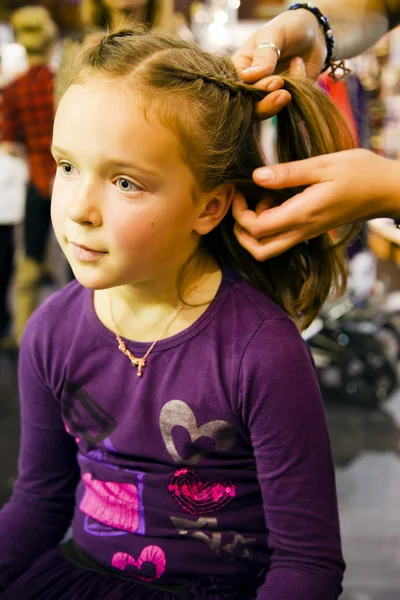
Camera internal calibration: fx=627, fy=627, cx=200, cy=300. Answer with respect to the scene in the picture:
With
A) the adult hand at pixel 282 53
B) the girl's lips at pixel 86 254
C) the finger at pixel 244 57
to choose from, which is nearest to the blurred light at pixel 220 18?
the adult hand at pixel 282 53

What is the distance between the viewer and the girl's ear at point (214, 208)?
753 millimetres

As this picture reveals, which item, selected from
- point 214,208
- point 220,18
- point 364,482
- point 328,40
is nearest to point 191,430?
point 214,208

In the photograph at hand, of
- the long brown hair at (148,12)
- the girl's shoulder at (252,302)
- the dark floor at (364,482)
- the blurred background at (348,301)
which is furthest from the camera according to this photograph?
the long brown hair at (148,12)

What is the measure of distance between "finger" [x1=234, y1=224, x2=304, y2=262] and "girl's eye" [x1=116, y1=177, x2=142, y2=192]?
157mm

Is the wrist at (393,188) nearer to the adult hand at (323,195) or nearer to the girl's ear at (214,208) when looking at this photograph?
the adult hand at (323,195)

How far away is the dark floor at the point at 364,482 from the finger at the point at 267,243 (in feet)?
3.04

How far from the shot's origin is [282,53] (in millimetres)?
834

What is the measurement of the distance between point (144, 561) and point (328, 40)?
0.77 metres

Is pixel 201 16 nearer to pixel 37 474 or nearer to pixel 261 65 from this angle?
pixel 261 65

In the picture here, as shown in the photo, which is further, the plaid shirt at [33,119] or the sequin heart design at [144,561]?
the plaid shirt at [33,119]

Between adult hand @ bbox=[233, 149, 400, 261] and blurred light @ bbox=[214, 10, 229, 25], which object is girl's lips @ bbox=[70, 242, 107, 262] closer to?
adult hand @ bbox=[233, 149, 400, 261]

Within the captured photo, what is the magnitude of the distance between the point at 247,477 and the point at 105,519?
20cm

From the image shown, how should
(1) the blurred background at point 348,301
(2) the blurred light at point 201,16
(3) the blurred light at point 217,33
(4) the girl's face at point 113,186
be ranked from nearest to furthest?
(4) the girl's face at point 113,186 < (1) the blurred background at point 348,301 < (3) the blurred light at point 217,33 < (2) the blurred light at point 201,16

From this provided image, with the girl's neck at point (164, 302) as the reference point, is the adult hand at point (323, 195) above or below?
above
